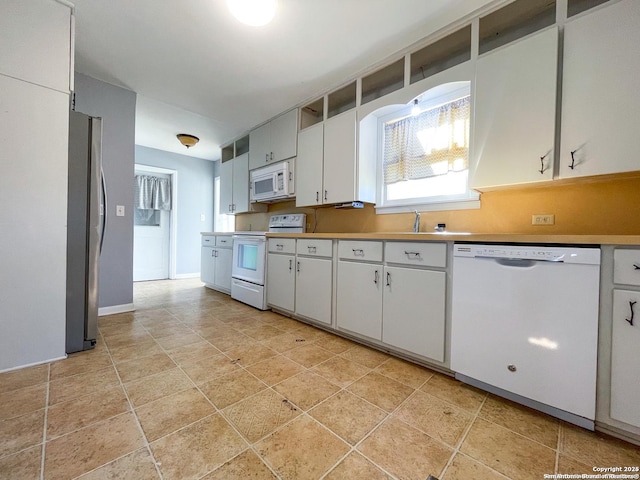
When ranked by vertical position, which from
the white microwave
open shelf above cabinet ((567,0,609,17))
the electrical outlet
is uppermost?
open shelf above cabinet ((567,0,609,17))

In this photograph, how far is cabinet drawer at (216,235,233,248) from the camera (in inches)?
156

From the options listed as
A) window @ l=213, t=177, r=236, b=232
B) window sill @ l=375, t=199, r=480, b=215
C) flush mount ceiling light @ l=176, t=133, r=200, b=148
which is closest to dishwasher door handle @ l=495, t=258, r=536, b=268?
window sill @ l=375, t=199, r=480, b=215

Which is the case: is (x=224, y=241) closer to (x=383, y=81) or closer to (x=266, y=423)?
(x=383, y=81)

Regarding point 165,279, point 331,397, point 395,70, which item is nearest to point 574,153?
point 395,70

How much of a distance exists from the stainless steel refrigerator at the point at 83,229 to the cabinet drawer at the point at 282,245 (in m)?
1.57

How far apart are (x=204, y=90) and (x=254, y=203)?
166cm

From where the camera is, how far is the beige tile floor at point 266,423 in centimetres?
104

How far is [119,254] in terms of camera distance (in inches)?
121

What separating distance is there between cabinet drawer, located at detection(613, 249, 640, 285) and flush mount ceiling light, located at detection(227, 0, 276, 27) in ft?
7.90

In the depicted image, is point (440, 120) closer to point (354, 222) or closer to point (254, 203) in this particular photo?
point (354, 222)

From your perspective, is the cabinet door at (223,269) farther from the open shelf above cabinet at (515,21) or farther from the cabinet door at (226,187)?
the open shelf above cabinet at (515,21)

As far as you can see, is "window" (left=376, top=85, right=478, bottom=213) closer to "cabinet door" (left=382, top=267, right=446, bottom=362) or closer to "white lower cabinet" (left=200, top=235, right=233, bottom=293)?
"cabinet door" (left=382, top=267, right=446, bottom=362)

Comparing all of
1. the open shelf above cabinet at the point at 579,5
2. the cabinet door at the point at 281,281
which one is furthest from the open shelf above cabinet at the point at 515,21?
the cabinet door at the point at 281,281

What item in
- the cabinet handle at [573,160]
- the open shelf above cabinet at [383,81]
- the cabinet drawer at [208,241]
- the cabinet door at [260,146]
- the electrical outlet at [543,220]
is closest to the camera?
the cabinet handle at [573,160]
